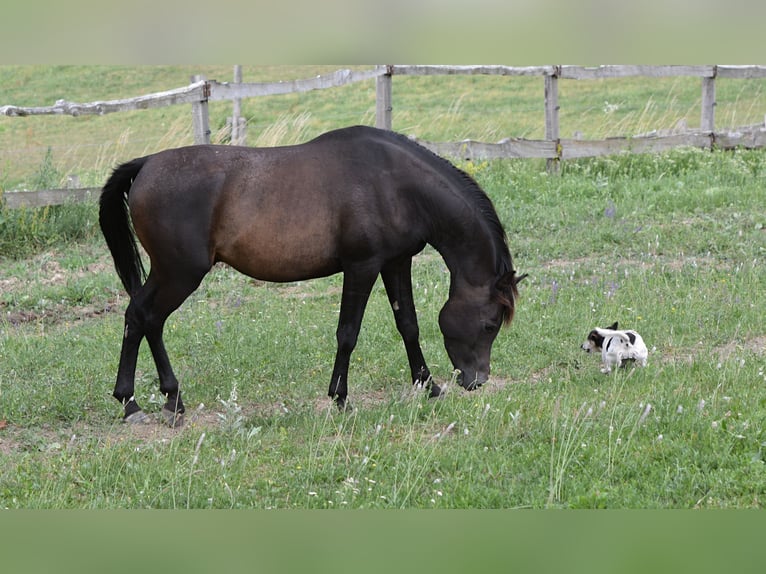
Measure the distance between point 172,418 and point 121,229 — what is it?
145 cm

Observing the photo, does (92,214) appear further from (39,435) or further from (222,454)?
(222,454)

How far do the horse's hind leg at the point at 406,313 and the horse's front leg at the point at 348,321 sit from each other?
44cm

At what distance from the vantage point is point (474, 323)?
20.3 feet

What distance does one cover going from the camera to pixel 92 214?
11.1 metres

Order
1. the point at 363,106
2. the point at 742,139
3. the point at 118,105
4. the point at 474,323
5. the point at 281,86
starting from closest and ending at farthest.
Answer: the point at 474,323 → the point at 118,105 → the point at 281,86 → the point at 742,139 → the point at 363,106

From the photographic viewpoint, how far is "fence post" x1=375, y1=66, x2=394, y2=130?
13.4 meters

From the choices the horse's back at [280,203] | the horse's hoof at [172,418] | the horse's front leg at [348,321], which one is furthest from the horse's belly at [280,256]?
the horse's hoof at [172,418]

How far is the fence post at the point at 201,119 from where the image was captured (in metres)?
11.8

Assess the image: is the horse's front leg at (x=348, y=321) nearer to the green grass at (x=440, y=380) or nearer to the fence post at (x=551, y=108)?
the green grass at (x=440, y=380)

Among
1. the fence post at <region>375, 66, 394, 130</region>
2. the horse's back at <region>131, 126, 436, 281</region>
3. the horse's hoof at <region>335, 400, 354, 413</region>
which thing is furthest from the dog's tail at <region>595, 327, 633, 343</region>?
the fence post at <region>375, 66, 394, 130</region>

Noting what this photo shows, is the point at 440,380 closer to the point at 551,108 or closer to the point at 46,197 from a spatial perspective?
the point at 46,197

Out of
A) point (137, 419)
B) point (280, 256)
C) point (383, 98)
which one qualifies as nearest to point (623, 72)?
point (383, 98)

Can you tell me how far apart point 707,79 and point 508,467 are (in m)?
13.1

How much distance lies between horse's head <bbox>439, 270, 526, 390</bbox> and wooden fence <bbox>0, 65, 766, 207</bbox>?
21.5 feet
